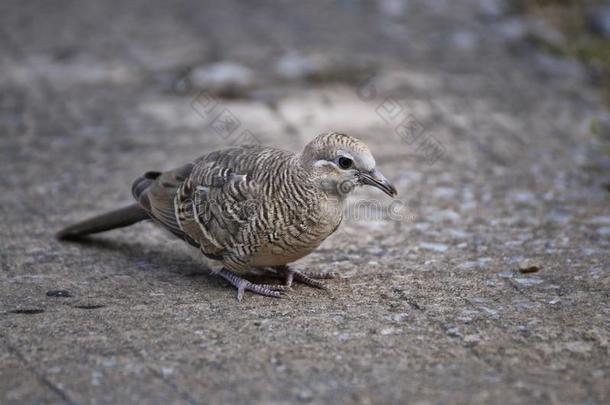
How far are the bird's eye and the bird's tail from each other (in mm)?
1301

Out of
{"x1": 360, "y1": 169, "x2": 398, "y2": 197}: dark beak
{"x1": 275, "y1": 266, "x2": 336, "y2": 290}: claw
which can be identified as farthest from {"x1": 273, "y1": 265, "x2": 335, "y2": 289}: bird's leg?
{"x1": 360, "y1": 169, "x2": 398, "y2": 197}: dark beak

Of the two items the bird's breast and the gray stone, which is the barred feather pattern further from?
the gray stone

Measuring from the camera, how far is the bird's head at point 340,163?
410 centimetres

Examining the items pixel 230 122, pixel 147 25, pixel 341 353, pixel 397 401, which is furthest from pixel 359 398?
pixel 147 25

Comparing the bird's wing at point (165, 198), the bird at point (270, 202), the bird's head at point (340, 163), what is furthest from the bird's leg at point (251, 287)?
the bird's head at point (340, 163)

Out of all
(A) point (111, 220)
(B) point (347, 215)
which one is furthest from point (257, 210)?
(B) point (347, 215)

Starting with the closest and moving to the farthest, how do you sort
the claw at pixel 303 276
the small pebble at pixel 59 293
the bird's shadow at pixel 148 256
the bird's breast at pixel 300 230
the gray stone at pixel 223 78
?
the bird's breast at pixel 300 230, the small pebble at pixel 59 293, the claw at pixel 303 276, the bird's shadow at pixel 148 256, the gray stone at pixel 223 78

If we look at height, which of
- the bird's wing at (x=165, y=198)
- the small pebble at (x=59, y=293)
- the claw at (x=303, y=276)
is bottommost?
the small pebble at (x=59, y=293)

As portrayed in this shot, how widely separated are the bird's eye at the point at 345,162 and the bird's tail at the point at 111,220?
51.2 inches

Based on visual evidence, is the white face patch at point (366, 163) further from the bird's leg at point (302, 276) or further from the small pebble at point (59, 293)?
the small pebble at point (59, 293)

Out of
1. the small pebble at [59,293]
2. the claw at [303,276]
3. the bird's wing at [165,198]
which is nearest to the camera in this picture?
the small pebble at [59,293]

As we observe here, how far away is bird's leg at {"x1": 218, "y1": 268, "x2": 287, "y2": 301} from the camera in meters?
4.24

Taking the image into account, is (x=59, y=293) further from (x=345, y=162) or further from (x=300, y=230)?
(x=345, y=162)

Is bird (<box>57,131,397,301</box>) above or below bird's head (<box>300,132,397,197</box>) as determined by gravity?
below
